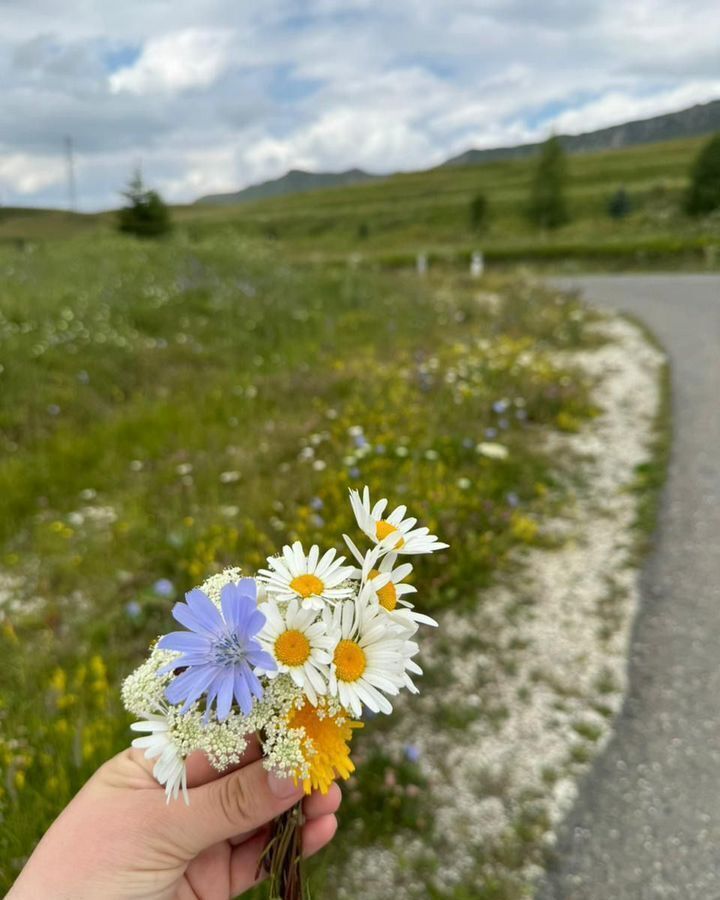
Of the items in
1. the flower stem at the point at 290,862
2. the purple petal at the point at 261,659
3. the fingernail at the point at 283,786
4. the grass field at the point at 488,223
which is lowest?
the flower stem at the point at 290,862

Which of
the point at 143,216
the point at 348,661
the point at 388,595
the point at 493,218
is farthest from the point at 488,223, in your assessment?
the point at 348,661

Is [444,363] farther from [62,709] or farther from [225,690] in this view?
[225,690]

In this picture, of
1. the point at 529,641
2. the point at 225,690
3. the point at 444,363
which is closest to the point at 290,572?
the point at 225,690

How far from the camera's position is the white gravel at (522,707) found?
250 centimetres

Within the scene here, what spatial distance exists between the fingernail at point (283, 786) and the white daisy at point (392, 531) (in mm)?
466

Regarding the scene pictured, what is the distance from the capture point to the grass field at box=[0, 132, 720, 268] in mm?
28172

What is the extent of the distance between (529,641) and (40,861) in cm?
296

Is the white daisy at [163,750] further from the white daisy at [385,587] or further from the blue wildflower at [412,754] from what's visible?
the blue wildflower at [412,754]

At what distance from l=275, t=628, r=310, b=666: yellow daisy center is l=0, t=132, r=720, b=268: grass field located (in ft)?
57.9

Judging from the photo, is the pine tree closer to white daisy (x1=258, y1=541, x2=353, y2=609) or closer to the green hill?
the green hill

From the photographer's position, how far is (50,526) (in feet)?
15.8

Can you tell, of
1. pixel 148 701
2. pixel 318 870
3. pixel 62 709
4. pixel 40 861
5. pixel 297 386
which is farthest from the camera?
pixel 297 386

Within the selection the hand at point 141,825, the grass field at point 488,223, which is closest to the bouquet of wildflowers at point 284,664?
the hand at point 141,825

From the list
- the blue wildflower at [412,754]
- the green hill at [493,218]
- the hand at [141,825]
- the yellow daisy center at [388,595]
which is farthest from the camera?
the green hill at [493,218]
